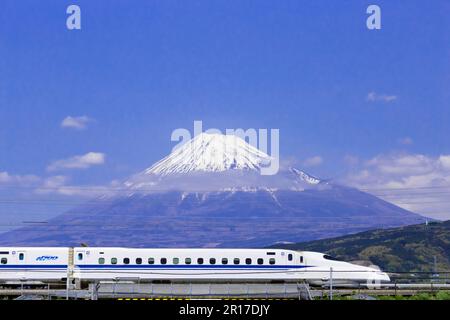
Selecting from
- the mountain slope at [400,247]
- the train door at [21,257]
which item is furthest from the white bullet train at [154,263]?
the mountain slope at [400,247]

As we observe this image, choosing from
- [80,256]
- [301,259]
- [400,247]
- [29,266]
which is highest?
[400,247]

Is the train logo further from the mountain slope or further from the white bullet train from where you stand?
the mountain slope

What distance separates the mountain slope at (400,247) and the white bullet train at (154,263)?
1.18 m

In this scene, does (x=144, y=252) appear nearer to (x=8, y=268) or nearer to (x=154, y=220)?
(x=8, y=268)

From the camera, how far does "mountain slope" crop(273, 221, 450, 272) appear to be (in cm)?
2422

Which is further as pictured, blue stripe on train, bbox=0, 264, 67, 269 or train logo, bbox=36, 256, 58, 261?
train logo, bbox=36, 256, 58, 261

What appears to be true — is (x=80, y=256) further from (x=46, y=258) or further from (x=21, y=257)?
(x=21, y=257)

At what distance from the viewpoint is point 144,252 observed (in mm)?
39906

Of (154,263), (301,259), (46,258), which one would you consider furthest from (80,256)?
(301,259)

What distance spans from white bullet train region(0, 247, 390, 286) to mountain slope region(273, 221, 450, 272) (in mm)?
1184

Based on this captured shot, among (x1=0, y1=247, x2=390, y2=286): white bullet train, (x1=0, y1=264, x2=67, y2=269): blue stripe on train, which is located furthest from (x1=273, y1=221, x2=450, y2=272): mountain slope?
(x1=0, y1=264, x2=67, y2=269): blue stripe on train

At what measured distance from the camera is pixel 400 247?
3012 centimetres

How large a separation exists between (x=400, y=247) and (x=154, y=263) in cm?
1465
